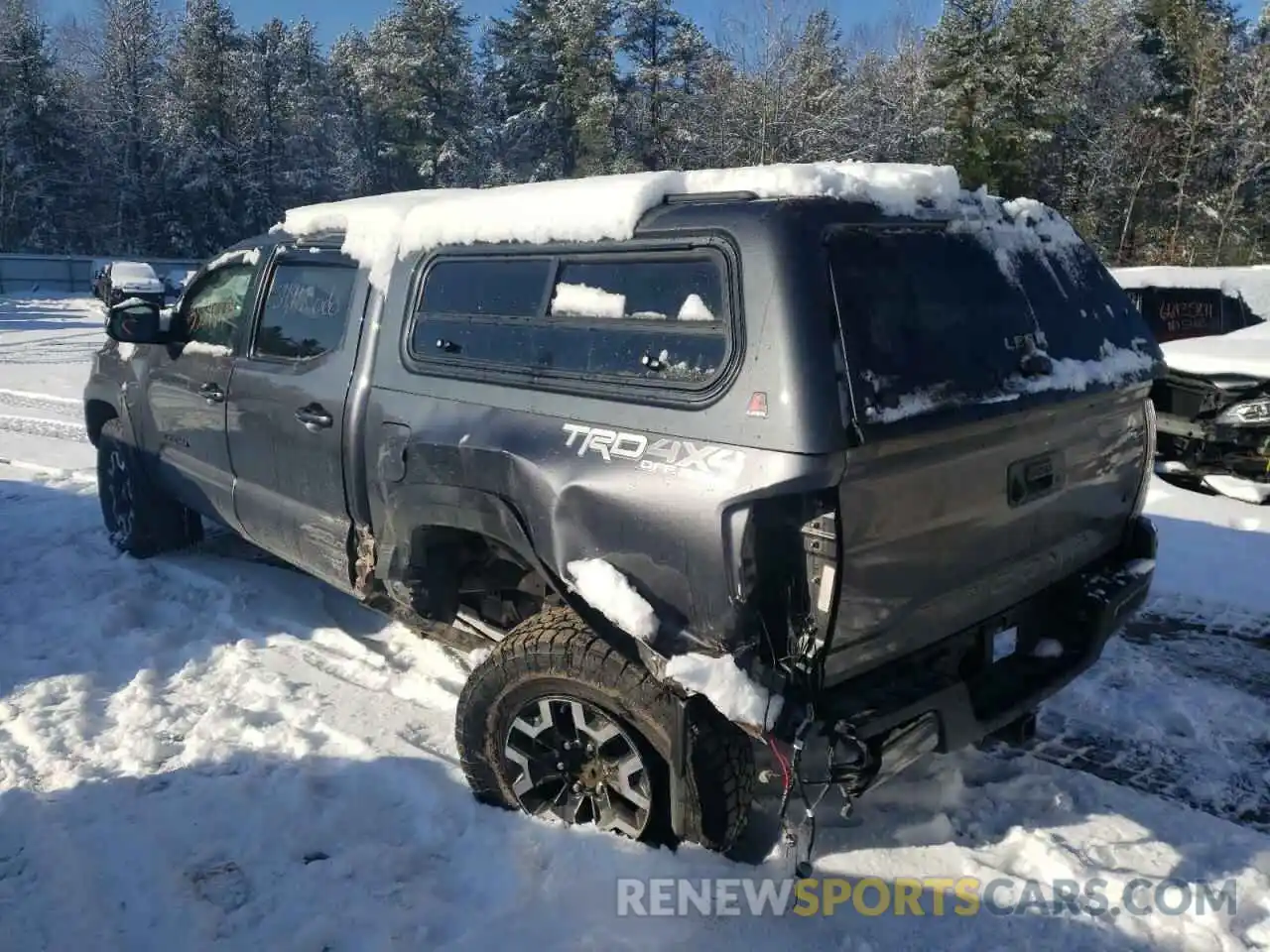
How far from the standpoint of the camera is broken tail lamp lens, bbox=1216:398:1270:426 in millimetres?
7449

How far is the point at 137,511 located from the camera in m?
5.59

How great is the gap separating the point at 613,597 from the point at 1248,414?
6.83 m

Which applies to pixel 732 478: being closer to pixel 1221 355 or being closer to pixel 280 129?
pixel 1221 355

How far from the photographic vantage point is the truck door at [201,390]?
15.5ft

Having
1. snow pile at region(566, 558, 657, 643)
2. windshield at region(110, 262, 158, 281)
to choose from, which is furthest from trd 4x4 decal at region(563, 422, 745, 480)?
windshield at region(110, 262, 158, 281)

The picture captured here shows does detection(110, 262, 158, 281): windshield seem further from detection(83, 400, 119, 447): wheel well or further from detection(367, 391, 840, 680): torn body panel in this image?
detection(367, 391, 840, 680): torn body panel

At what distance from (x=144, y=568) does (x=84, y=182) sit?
47213 millimetres

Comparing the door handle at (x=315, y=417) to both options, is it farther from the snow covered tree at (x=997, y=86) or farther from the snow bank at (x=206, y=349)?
the snow covered tree at (x=997, y=86)

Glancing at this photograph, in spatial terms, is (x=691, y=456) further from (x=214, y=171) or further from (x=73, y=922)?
(x=214, y=171)

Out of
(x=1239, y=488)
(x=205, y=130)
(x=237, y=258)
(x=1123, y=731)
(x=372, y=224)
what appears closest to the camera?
(x=1123, y=731)

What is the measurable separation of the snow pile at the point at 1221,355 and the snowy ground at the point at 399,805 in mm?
3185

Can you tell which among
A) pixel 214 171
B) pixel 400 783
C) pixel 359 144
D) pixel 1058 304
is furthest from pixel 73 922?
pixel 359 144

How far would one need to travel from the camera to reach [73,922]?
2789 mm

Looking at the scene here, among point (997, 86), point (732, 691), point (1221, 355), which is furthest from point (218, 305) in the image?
point (997, 86)
